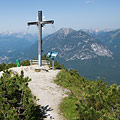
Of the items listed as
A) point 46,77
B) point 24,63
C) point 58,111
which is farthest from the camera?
point 24,63

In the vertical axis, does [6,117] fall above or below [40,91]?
above

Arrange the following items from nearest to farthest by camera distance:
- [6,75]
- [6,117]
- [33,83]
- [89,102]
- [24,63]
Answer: [6,117]
[89,102]
[6,75]
[33,83]
[24,63]

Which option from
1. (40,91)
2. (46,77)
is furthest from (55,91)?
(46,77)

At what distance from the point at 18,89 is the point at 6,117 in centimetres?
292

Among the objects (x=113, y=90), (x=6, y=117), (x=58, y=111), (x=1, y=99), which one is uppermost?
(x=113, y=90)

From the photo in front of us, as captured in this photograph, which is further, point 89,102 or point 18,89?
point 18,89

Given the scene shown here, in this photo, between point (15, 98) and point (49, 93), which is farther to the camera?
point (49, 93)

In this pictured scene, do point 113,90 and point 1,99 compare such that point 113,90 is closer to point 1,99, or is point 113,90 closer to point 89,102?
point 89,102

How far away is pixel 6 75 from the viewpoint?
32.0ft

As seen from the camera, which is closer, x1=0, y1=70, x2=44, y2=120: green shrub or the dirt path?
x1=0, y1=70, x2=44, y2=120: green shrub

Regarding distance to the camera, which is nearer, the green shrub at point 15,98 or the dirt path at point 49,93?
the green shrub at point 15,98

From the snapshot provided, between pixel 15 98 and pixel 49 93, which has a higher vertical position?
pixel 15 98

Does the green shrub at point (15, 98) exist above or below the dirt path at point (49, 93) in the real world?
above

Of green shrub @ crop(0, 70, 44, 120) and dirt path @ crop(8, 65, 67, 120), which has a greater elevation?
green shrub @ crop(0, 70, 44, 120)
